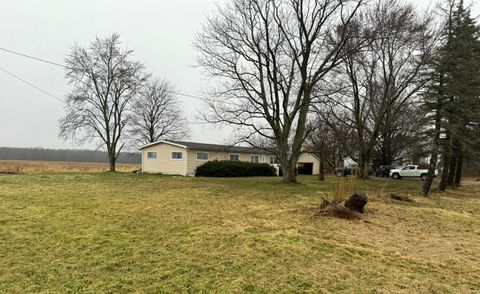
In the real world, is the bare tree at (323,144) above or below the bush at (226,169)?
above

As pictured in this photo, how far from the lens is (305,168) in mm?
40781

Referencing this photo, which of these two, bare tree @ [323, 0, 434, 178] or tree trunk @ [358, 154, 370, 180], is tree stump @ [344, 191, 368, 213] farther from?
tree trunk @ [358, 154, 370, 180]

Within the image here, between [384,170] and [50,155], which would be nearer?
[384,170]

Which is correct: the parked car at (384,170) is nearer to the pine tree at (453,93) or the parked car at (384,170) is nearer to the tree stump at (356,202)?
the pine tree at (453,93)

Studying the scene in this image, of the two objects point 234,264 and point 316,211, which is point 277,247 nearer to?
point 234,264

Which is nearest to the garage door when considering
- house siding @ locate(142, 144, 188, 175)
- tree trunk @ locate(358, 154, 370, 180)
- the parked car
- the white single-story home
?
the parked car

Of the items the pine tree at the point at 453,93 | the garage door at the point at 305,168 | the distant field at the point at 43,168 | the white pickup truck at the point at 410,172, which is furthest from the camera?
the garage door at the point at 305,168

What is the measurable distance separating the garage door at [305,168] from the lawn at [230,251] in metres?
31.9

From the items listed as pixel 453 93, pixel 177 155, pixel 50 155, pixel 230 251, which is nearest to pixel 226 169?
pixel 177 155

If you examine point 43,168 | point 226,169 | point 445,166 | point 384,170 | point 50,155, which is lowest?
point 43,168

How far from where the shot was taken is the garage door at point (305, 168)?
4056 centimetres

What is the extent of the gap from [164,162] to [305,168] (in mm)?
18340

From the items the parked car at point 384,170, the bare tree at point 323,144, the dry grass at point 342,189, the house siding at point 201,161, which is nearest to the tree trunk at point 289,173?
the bare tree at point 323,144

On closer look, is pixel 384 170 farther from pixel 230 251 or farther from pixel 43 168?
pixel 230 251
